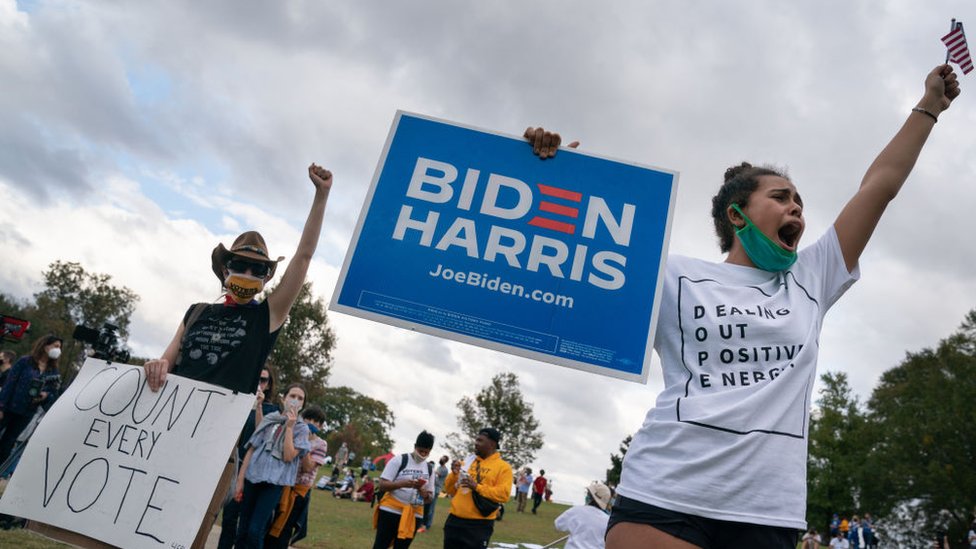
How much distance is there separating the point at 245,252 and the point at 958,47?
334cm

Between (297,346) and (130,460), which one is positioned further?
(297,346)

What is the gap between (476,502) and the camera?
7.29m

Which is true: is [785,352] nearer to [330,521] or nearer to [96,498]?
[96,498]

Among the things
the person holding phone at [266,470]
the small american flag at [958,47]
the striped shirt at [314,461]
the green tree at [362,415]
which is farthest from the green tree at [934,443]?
the green tree at [362,415]

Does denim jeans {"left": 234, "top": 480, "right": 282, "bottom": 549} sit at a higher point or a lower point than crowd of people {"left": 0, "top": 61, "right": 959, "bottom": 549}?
lower

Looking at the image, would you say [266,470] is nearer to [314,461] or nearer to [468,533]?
[314,461]

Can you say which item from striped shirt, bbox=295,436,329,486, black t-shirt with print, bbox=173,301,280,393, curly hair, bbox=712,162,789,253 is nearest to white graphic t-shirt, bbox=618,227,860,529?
curly hair, bbox=712,162,789,253

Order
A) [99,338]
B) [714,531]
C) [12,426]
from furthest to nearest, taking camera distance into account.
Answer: [12,426] → [99,338] → [714,531]

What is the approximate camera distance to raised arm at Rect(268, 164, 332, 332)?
10.4 ft

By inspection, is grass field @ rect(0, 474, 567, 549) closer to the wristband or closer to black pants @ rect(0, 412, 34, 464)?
black pants @ rect(0, 412, 34, 464)

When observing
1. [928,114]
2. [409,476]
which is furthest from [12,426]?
[928,114]

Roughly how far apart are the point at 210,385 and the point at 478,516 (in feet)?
16.5

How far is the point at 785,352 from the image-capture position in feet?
6.48

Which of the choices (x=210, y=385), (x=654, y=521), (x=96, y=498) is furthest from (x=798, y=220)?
(x=96, y=498)
